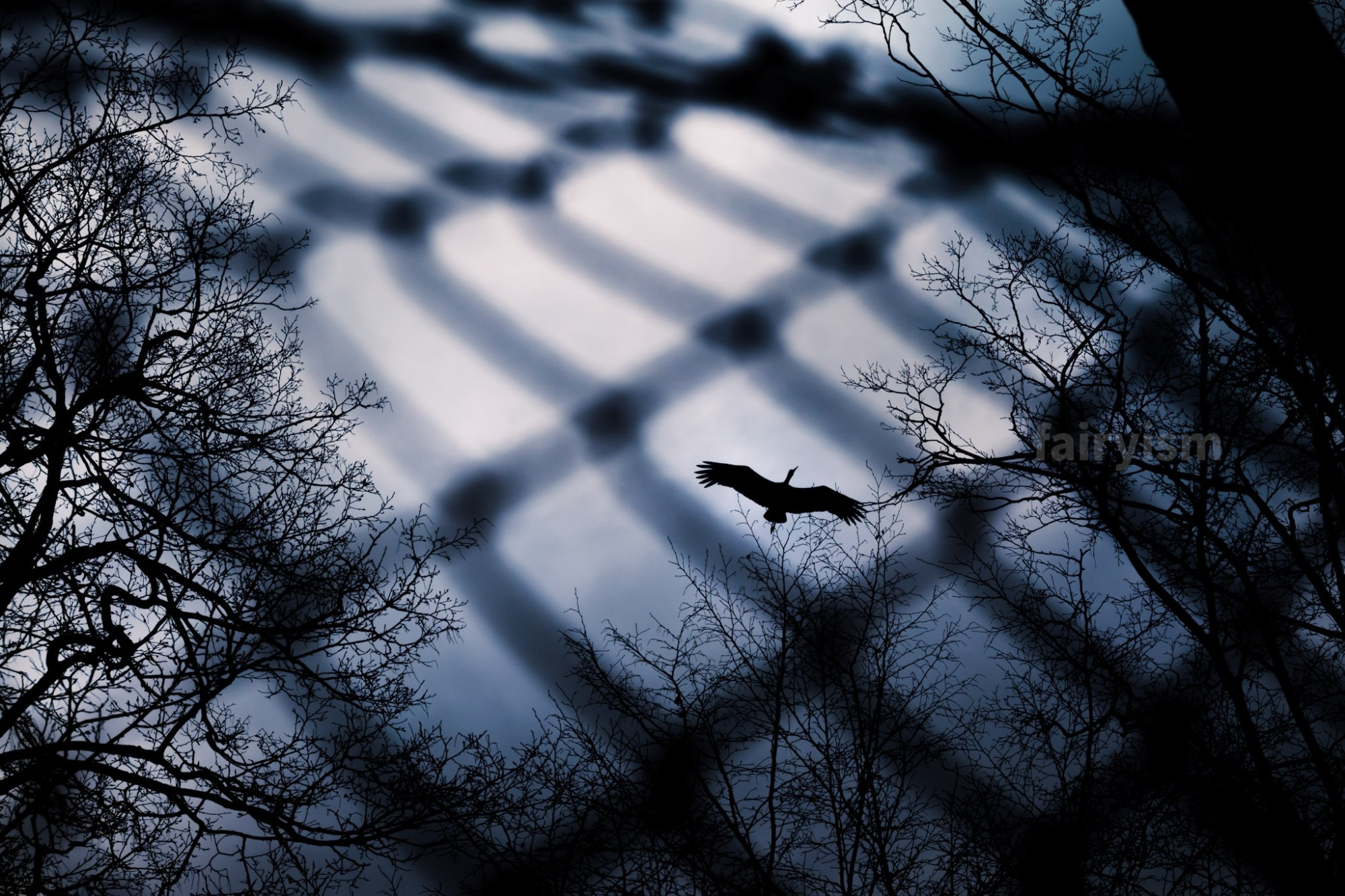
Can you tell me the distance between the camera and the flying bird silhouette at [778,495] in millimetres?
6578

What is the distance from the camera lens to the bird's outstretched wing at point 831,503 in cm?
671

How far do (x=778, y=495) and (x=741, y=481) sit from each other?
1.10 ft

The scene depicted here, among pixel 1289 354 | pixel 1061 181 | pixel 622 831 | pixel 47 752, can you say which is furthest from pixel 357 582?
pixel 1289 354

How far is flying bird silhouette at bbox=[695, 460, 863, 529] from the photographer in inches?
259

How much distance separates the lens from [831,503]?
22.3ft

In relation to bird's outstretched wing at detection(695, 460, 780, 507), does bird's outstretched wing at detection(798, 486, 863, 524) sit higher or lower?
lower

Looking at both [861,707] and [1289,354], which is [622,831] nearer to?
[861,707]

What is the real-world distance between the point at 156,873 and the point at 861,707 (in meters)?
4.97

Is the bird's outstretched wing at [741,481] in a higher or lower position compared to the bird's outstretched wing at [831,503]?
higher

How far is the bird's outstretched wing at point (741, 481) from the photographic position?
6621 millimetres

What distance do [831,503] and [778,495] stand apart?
0.52 metres

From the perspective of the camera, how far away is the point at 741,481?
22.0ft

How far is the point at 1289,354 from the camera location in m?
5.00

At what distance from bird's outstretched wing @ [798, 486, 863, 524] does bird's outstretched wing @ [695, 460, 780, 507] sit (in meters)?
0.28
